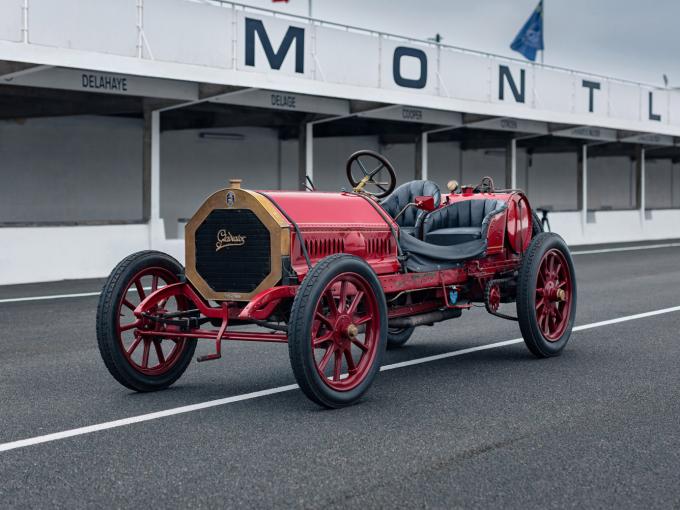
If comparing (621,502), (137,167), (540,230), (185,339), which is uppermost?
(137,167)

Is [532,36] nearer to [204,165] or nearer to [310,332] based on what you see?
[204,165]

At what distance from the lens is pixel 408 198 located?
7.89 m

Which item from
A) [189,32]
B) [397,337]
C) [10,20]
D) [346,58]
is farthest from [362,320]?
[346,58]

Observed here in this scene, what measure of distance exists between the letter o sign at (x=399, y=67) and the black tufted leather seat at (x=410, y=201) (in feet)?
44.9

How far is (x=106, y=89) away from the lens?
16328mm

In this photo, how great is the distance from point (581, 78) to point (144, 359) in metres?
23.1

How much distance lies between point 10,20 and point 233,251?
9746 mm

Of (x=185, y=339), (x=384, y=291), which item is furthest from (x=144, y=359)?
(x=384, y=291)

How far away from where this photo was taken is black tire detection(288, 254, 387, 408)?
554 cm

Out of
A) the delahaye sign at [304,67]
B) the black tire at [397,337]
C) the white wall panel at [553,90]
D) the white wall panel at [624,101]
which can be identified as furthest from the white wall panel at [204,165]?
the black tire at [397,337]

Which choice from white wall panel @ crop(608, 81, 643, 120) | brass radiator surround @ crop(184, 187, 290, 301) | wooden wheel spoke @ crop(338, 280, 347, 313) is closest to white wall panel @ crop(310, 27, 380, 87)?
white wall panel @ crop(608, 81, 643, 120)

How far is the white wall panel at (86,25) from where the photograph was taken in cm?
1477

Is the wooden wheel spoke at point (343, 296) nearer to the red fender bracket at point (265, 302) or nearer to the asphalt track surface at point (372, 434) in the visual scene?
the red fender bracket at point (265, 302)

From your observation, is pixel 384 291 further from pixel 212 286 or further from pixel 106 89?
pixel 106 89
